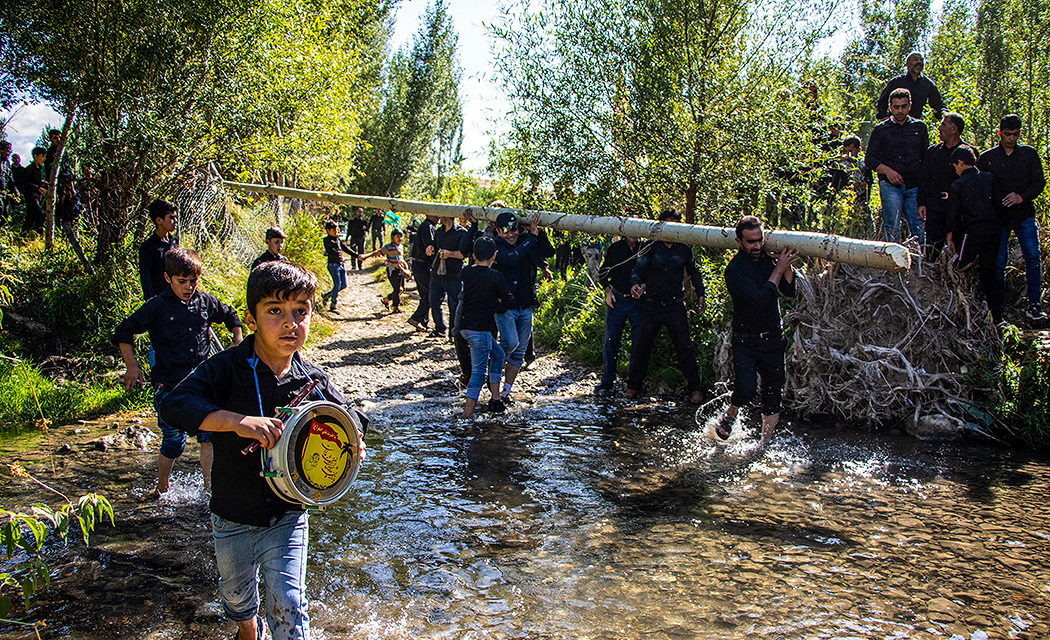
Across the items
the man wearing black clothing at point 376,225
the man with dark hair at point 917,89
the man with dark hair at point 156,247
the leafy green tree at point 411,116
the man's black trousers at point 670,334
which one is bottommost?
the man's black trousers at point 670,334

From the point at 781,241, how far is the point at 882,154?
2733 mm

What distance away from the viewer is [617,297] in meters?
9.97

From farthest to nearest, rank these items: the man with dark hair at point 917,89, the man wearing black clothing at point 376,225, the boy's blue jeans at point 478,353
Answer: the man wearing black clothing at point 376,225, the man with dark hair at point 917,89, the boy's blue jeans at point 478,353

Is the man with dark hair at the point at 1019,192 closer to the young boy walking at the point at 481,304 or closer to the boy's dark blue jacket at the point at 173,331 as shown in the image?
the young boy walking at the point at 481,304

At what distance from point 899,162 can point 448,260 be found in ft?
21.2

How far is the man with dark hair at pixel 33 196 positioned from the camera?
12.4 m

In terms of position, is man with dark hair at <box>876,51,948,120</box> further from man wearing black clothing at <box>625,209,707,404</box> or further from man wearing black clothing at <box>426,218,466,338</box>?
man wearing black clothing at <box>426,218,466,338</box>

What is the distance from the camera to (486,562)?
16.7ft

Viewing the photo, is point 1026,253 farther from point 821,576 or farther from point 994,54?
point 994,54

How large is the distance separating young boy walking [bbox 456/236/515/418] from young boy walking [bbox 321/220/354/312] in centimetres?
661

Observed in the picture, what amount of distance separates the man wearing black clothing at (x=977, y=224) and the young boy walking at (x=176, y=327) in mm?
7331

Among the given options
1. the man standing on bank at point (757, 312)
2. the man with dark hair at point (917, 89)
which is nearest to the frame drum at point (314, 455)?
the man standing on bank at point (757, 312)

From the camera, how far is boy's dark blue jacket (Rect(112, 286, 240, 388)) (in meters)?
5.57

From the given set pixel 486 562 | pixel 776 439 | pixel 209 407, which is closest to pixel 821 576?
pixel 486 562
